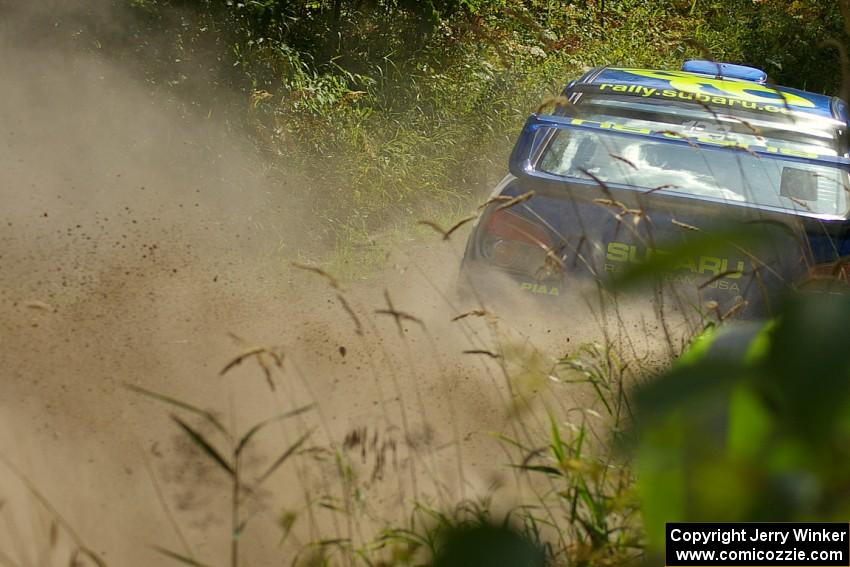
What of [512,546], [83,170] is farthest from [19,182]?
[512,546]

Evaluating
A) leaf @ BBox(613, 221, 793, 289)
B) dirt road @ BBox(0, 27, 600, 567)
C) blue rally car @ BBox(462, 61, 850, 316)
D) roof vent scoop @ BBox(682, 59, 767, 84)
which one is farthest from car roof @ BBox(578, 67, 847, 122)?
leaf @ BBox(613, 221, 793, 289)

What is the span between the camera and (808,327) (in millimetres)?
609

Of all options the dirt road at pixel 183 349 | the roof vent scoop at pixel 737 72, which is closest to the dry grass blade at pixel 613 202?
the dirt road at pixel 183 349

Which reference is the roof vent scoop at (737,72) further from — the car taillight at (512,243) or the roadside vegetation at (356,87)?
the car taillight at (512,243)

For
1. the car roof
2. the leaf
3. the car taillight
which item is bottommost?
the car taillight

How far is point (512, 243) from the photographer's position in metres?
4.05

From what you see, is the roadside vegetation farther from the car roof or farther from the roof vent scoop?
the car roof

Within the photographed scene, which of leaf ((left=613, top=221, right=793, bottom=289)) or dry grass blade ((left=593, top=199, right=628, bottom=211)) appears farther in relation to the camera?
dry grass blade ((left=593, top=199, right=628, bottom=211))

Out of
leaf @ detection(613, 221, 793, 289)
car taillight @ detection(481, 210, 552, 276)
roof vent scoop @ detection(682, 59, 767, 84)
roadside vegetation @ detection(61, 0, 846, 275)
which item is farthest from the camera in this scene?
roadside vegetation @ detection(61, 0, 846, 275)

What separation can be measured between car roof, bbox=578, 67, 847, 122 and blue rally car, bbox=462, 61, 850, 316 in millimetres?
12

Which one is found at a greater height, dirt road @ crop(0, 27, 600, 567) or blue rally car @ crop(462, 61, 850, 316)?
blue rally car @ crop(462, 61, 850, 316)

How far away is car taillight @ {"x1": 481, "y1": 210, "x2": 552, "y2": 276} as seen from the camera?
399 cm

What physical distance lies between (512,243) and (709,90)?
2.10m

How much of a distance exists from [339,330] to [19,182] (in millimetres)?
3066
